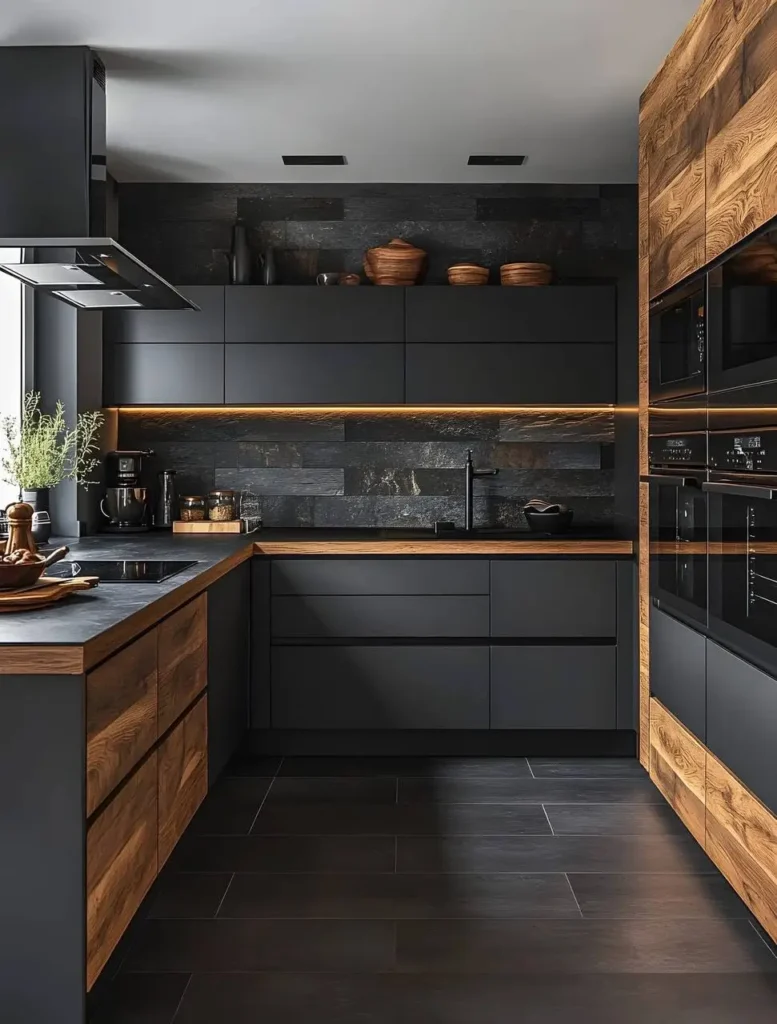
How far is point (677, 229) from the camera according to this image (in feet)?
10.5

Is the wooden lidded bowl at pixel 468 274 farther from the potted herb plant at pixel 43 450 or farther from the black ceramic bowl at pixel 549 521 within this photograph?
the potted herb plant at pixel 43 450

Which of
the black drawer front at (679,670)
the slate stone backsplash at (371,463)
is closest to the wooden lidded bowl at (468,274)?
the slate stone backsplash at (371,463)

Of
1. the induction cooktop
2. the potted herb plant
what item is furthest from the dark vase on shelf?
the induction cooktop

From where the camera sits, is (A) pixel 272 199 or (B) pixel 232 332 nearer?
(B) pixel 232 332

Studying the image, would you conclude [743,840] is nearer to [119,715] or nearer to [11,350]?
[119,715]

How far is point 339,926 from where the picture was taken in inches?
102

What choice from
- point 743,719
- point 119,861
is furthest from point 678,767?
point 119,861

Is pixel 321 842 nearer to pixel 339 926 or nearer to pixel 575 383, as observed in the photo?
pixel 339 926

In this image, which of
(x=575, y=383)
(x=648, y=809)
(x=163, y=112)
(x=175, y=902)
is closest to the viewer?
(x=175, y=902)

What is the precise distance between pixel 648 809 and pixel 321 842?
1163mm

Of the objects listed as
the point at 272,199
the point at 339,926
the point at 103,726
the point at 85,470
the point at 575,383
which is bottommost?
the point at 339,926

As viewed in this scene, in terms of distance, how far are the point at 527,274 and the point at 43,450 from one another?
2.25 m

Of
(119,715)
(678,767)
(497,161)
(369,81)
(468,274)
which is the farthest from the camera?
(468,274)

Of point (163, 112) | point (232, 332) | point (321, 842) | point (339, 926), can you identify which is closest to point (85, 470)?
point (232, 332)
